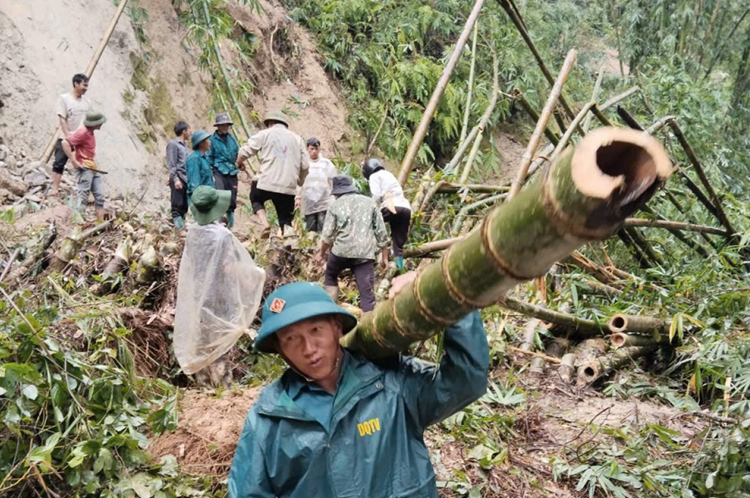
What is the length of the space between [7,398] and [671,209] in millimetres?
7051

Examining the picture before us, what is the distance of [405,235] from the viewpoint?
5.79 meters

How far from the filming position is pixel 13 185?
23.1 feet

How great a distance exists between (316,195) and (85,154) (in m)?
2.48

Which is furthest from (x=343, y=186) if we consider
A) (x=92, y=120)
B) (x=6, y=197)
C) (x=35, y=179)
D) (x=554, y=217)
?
(x=35, y=179)

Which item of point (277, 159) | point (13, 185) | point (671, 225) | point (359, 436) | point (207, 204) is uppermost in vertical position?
point (359, 436)

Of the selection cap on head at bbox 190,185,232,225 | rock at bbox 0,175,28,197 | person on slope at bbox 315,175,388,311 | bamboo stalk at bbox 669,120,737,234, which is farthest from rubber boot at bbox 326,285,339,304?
rock at bbox 0,175,28,197

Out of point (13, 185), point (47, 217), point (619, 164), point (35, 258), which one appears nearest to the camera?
point (619, 164)

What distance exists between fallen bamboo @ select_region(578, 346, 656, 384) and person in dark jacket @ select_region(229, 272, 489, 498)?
3.18 m

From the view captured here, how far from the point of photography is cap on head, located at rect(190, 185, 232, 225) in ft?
12.8

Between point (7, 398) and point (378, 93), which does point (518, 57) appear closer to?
point (378, 93)

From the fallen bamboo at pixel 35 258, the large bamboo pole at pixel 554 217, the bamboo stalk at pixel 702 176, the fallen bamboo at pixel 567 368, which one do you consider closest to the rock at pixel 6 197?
the fallen bamboo at pixel 35 258

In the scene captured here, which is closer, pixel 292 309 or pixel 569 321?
pixel 292 309

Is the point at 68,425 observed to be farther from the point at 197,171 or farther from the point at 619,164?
the point at 197,171

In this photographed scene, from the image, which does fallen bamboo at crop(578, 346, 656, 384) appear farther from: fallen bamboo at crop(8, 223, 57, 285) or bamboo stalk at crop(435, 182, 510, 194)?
fallen bamboo at crop(8, 223, 57, 285)
